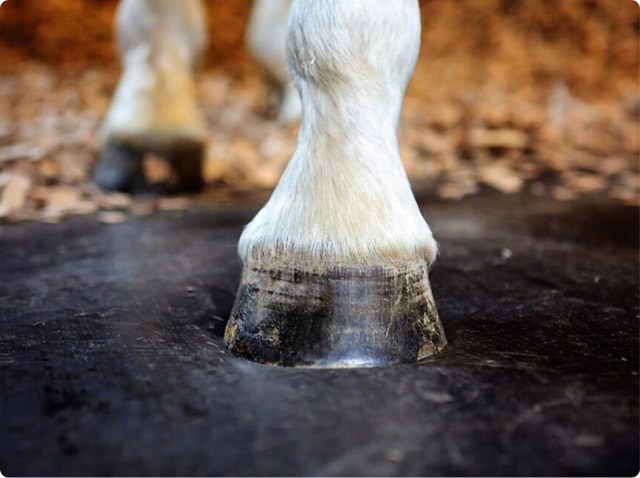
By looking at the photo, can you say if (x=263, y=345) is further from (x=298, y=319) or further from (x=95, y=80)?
(x=95, y=80)

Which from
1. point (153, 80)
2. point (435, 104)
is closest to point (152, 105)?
point (153, 80)

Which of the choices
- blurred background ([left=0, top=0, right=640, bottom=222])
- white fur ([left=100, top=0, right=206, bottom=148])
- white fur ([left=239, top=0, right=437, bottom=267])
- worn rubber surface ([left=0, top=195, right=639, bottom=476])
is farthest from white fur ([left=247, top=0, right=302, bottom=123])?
white fur ([left=239, top=0, right=437, bottom=267])

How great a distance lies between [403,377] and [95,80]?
353 cm

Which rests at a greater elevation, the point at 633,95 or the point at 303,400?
the point at 633,95

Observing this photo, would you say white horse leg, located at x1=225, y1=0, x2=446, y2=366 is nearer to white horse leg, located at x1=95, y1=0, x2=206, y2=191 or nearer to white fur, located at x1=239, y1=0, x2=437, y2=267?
white fur, located at x1=239, y1=0, x2=437, y2=267

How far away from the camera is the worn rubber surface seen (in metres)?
0.53

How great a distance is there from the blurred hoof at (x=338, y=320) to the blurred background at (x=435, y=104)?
103 cm

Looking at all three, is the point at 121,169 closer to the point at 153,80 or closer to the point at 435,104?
the point at 153,80

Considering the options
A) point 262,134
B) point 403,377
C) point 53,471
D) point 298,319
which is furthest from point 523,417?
point 262,134

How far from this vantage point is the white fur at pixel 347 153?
0.76 meters

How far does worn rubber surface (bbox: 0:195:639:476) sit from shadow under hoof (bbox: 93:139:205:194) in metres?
0.87

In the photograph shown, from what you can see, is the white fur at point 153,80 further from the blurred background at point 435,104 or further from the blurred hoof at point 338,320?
the blurred hoof at point 338,320

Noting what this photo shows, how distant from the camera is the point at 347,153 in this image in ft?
2.56

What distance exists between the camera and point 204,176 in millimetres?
2135
